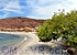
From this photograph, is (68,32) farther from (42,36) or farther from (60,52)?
(42,36)

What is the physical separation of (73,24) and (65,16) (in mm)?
2693

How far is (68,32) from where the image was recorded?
2530cm

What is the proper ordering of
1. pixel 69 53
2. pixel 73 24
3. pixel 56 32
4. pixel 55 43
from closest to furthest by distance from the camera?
pixel 69 53
pixel 73 24
pixel 56 32
pixel 55 43

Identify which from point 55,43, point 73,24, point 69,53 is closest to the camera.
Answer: point 69,53

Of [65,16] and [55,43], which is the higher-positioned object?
[65,16]

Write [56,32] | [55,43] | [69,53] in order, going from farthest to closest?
[55,43] < [56,32] < [69,53]

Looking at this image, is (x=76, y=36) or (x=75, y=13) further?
(x=75, y=13)

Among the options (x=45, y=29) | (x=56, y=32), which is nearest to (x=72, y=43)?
(x=56, y=32)

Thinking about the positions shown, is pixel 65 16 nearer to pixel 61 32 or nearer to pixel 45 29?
pixel 61 32

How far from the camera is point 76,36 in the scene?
24359 millimetres

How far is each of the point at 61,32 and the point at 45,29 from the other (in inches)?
229

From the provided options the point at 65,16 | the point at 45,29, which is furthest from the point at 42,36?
the point at 65,16

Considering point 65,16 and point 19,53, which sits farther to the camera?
point 65,16

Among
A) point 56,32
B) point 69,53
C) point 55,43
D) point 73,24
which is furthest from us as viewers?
point 55,43
